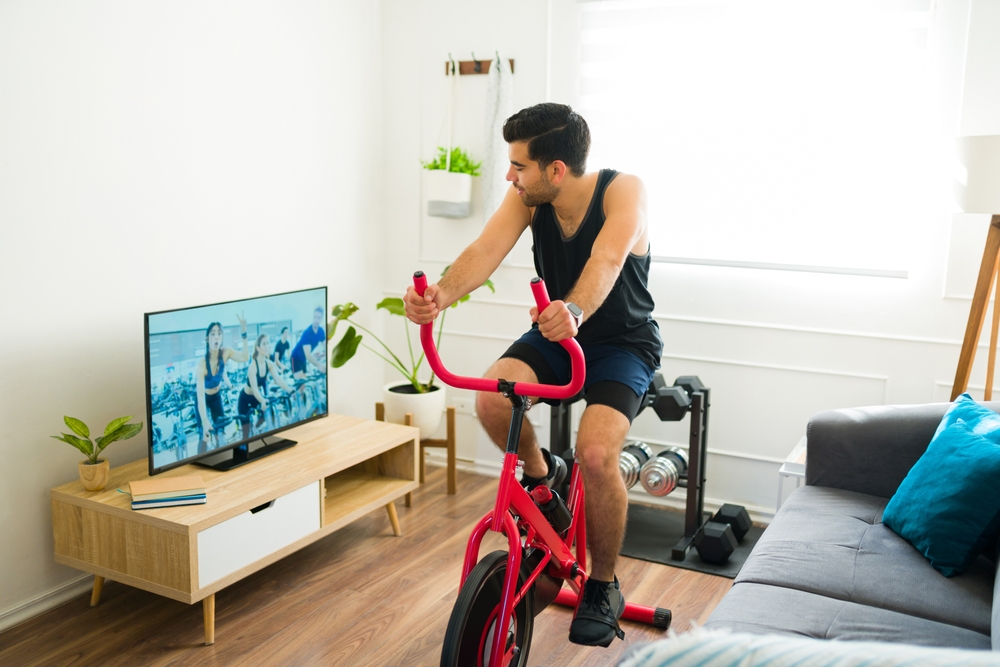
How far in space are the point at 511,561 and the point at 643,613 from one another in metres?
0.92

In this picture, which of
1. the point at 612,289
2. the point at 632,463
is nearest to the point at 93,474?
the point at 612,289

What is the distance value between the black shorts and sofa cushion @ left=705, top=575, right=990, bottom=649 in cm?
55

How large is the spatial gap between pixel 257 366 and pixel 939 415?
2.13 metres

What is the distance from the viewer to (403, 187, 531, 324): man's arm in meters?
1.83

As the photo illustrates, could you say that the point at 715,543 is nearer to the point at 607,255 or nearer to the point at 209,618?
the point at 607,255

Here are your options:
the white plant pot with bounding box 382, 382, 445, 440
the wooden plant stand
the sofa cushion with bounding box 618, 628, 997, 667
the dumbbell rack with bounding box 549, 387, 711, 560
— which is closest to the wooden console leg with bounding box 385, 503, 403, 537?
the wooden plant stand

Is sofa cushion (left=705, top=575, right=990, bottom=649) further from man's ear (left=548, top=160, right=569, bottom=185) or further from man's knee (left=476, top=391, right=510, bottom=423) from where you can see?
man's ear (left=548, top=160, right=569, bottom=185)

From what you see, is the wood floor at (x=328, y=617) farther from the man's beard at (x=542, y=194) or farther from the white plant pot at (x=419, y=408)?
the man's beard at (x=542, y=194)

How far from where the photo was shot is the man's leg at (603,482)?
2.06 metres

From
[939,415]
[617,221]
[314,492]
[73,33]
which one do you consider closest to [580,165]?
[617,221]

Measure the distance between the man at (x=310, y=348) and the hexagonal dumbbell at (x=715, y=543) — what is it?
1.54 meters

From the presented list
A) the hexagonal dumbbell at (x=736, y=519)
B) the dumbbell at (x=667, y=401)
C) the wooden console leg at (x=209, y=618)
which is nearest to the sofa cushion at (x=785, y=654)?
the wooden console leg at (x=209, y=618)

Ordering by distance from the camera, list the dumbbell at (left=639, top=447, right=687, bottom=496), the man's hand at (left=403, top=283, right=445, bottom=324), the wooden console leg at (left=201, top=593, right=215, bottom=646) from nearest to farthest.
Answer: the man's hand at (left=403, top=283, right=445, bottom=324), the wooden console leg at (left=201, top=593, right=215, bottom=646), the dumbbell at (left=639, top=447, right=687, bottom=496)

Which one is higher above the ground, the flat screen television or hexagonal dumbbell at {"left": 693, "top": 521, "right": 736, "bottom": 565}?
the flat screen television
